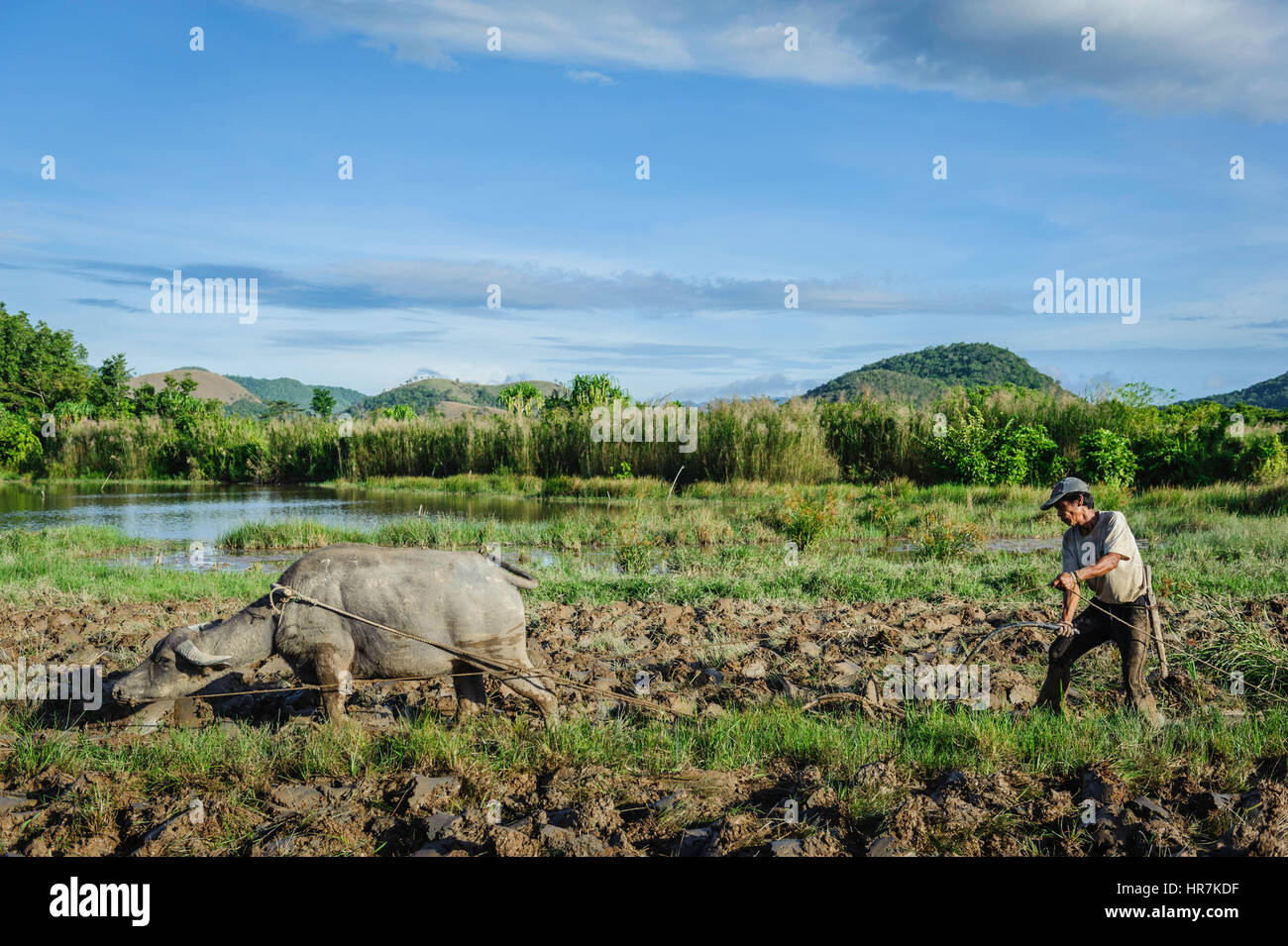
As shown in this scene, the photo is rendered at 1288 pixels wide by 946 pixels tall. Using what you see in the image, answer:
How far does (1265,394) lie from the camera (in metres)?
86.3

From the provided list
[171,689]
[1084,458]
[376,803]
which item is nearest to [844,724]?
[376,803]

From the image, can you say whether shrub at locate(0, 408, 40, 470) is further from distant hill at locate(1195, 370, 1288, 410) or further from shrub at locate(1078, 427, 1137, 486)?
distant hill at locate(1195, 370, 1288, 410)

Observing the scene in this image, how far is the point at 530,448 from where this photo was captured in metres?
26.2

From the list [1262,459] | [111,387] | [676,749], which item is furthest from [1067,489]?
[111,387]

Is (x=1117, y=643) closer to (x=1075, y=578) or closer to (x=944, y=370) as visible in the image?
(x=1075, y=578)

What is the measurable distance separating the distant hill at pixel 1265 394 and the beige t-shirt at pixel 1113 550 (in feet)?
292

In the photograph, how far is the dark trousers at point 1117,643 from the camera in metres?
5.21

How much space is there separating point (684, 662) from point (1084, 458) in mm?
16903

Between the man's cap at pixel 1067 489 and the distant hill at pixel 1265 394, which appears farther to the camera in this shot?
the distant hill at pixel 1265 394

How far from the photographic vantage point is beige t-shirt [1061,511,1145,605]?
507cm

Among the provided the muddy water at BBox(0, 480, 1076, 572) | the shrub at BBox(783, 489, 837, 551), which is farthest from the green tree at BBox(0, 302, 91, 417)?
the shrub at BBox(783, 489, 837, 551)

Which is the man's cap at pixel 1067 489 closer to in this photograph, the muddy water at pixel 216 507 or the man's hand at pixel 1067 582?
the man's hand at pixel 1067 582

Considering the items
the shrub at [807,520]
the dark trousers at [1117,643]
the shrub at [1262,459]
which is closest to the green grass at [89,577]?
the shrub at [807,520]
